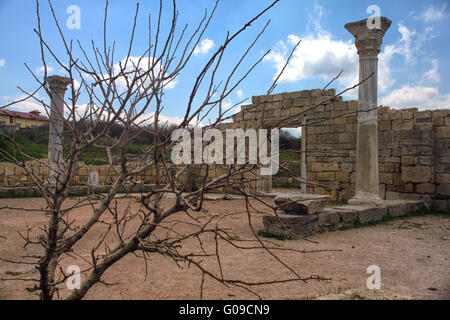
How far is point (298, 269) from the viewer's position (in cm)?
405

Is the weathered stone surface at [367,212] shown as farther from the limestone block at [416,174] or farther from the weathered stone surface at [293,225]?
the limestone block at [416,174]

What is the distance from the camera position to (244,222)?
23.7 feet

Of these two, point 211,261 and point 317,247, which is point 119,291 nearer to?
point 211,261

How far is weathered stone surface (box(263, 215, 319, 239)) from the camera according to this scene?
574 centimetres


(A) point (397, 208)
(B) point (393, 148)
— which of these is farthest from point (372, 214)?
(B) point (393, 148)

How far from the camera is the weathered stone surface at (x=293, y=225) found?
5.74 metres

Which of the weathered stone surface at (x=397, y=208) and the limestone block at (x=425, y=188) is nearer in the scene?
the weathered stone surface at (x=397, y=208)

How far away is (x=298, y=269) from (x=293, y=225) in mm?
1785

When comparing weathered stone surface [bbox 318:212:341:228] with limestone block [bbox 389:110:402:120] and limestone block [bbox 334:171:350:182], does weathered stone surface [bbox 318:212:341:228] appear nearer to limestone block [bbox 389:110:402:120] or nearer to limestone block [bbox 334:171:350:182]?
limestone block [bbox 334:171:350:182]

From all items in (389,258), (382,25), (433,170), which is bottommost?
(389,258)

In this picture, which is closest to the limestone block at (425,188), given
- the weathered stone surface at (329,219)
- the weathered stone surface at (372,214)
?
the weathered stone surface at (372,214)

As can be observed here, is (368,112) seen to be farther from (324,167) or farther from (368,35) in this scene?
(324,167)
